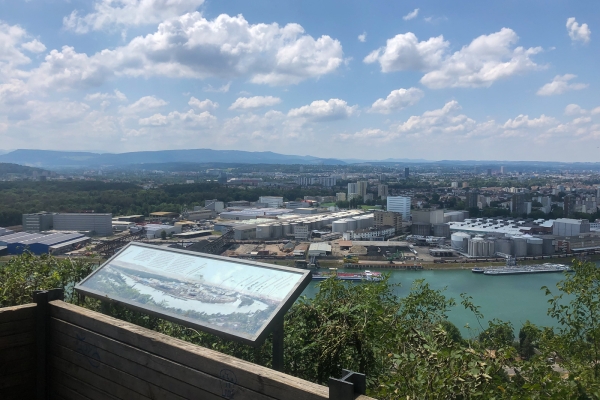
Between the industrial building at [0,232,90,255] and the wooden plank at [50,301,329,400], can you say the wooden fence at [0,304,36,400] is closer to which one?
the wooden plank at [50,301,329,400]

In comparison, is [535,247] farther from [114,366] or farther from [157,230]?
[114,366]

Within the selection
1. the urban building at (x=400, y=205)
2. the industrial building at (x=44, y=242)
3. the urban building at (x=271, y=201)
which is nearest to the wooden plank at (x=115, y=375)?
the industrial building at (x=44, y=242)

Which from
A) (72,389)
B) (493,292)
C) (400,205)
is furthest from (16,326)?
(400,205)

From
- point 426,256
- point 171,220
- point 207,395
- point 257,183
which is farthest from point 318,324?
point 257,183

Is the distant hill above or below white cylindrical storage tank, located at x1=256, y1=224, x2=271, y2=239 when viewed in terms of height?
above

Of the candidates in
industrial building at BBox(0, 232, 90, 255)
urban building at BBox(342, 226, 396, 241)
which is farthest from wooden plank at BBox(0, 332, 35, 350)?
urban building at BBox(342, 226, 396, 241)

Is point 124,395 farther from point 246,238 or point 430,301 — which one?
point 246,238
